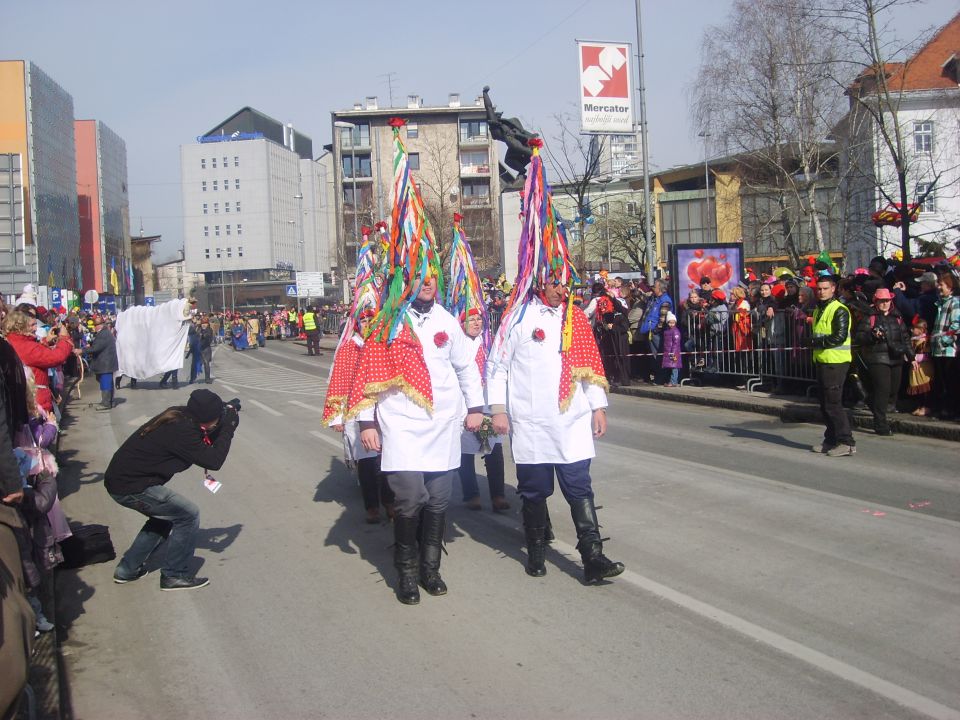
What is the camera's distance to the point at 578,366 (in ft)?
19.5

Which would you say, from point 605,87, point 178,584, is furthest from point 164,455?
point 605,87

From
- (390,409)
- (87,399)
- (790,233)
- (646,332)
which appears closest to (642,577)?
(390,409)

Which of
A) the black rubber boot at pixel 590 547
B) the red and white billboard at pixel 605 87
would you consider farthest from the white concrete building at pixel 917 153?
the black rubber boot at pixel 590 547

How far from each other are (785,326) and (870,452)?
4.73 m

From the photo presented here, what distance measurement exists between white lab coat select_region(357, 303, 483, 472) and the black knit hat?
97 centimetres

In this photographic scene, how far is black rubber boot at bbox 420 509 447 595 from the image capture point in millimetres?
5719

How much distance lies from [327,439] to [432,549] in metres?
7.23

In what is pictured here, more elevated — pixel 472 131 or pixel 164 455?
pixel 472 131

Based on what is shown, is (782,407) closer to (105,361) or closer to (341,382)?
(341,382)

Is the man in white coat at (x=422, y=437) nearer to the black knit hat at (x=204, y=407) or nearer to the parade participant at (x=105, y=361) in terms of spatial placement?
the black knit hat at (x=204, y=407)

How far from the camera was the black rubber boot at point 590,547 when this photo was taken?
5.73m

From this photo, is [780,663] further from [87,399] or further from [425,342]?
[87,399]

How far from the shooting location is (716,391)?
16172 millimetres

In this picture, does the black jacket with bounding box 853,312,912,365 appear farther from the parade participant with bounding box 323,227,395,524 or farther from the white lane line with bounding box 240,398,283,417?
the white lane line with bounding box 240,398,283,417
